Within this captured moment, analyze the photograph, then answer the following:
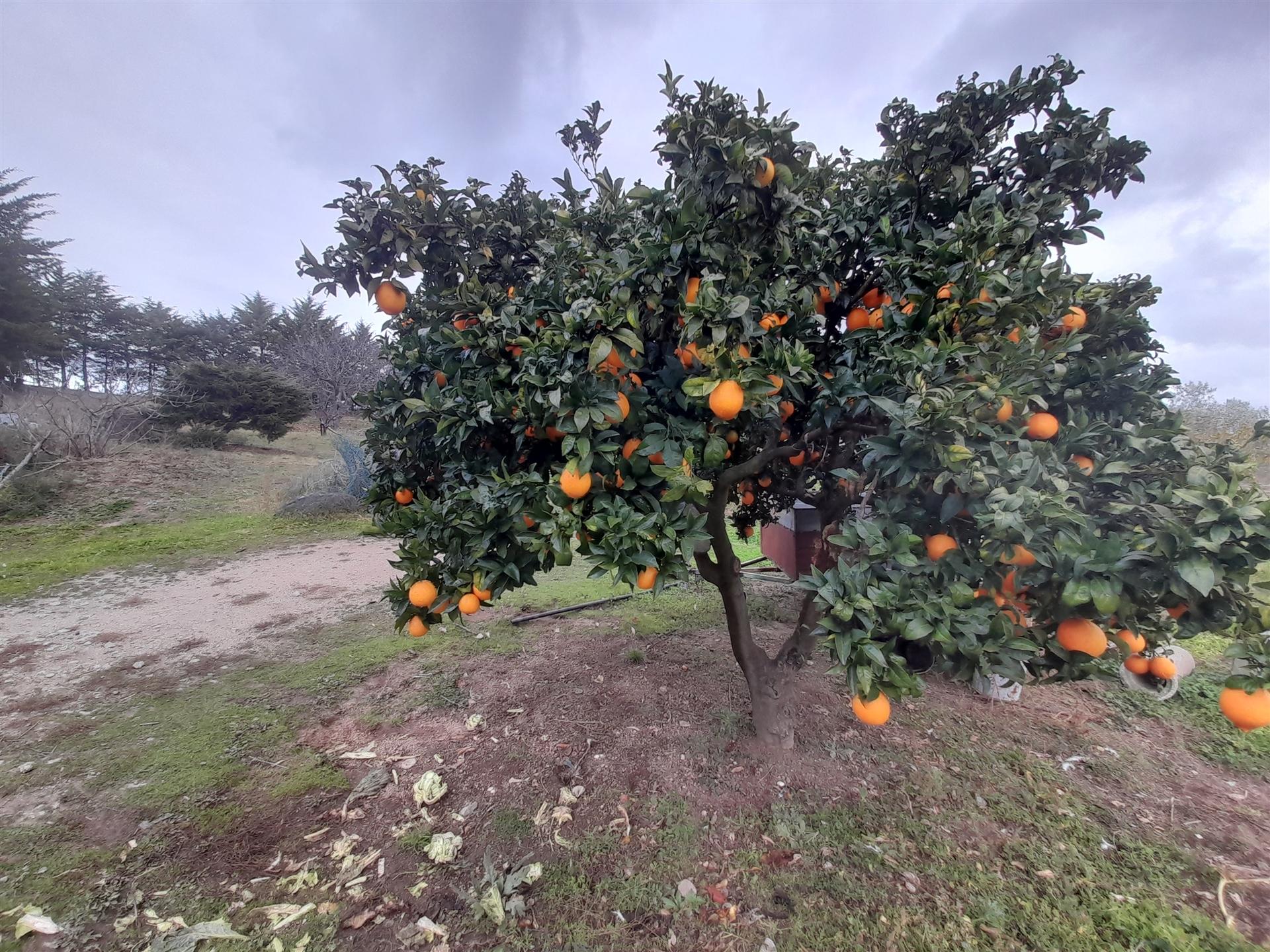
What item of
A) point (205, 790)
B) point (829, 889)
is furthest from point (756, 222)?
point (205, 790)

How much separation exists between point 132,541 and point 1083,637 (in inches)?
390

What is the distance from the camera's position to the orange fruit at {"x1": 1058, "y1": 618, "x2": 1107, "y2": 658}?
1.40 meters

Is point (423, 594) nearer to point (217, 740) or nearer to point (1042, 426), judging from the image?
point (1042, 426)

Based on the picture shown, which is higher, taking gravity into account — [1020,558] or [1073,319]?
[1073,319]

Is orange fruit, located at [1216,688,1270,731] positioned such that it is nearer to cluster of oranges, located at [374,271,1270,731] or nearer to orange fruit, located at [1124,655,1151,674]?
cluster of oranges, located at [374,271,1270,731]

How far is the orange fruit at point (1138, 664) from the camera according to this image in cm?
159

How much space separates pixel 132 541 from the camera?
24.5ft

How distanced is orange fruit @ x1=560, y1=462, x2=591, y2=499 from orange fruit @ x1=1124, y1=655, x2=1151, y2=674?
1590 millimetres

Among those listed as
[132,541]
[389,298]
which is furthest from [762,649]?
[132,541]

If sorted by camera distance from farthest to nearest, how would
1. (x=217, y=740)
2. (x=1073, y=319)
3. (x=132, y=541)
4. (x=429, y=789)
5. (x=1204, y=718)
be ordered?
(x=132, y=541), (x=1204, y=718), (x=217, y=740), (x=429, y=789), (x=1073, y=319)

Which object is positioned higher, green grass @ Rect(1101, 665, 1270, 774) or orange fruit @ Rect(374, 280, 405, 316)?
orange fruit @ Rect(374, 280, 405, 316)

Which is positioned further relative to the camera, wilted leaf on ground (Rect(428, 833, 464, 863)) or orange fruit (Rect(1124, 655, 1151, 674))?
wilted leaf on ground (Rect(428, 833, 464, 863))

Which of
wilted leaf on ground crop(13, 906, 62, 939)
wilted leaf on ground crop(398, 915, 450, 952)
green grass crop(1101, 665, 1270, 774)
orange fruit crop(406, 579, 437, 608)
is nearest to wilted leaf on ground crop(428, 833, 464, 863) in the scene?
wilted leaf on ground crop(398, 915, 450, 952)

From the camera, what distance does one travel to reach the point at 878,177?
83.4 inches
